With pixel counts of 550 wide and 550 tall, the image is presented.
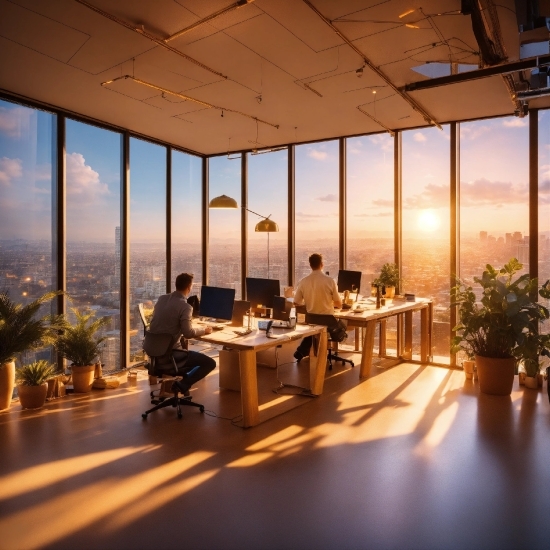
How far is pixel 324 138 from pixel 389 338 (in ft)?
12.8

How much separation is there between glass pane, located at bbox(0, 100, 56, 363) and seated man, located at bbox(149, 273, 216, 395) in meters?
2.32

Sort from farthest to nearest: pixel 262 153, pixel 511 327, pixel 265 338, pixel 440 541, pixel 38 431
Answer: pixel 262 153 → pixel 511 327 → pixel 265 338 → pixel 38 431 → pixel 440 541

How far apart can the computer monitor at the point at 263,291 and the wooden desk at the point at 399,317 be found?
48.6 inches

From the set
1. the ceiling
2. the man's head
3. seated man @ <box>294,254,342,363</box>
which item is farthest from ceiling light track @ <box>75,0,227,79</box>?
seated man @ <box>294,254,342,363</box>

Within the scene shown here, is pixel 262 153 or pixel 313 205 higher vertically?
pixel 262 153

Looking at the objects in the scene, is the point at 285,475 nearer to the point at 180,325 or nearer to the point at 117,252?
the point at 180,325

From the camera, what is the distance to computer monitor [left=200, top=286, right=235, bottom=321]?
621 cm

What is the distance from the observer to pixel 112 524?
3.40 meters

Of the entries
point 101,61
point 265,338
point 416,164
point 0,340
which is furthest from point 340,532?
point 416,164

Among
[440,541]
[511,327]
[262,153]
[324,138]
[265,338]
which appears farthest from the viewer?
[262,153]

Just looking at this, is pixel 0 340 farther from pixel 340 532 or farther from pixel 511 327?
pixel 511 327

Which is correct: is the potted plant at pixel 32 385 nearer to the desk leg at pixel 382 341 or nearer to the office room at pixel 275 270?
the office room at pixel 275 270

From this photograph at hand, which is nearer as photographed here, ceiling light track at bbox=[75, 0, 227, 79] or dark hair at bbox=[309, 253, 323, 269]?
ceiling light track at bbox=[75, 0, 227, 79]

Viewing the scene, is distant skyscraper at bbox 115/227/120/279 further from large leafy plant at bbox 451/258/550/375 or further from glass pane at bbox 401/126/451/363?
→ large leafy plant at bbox 451/258/550/375
